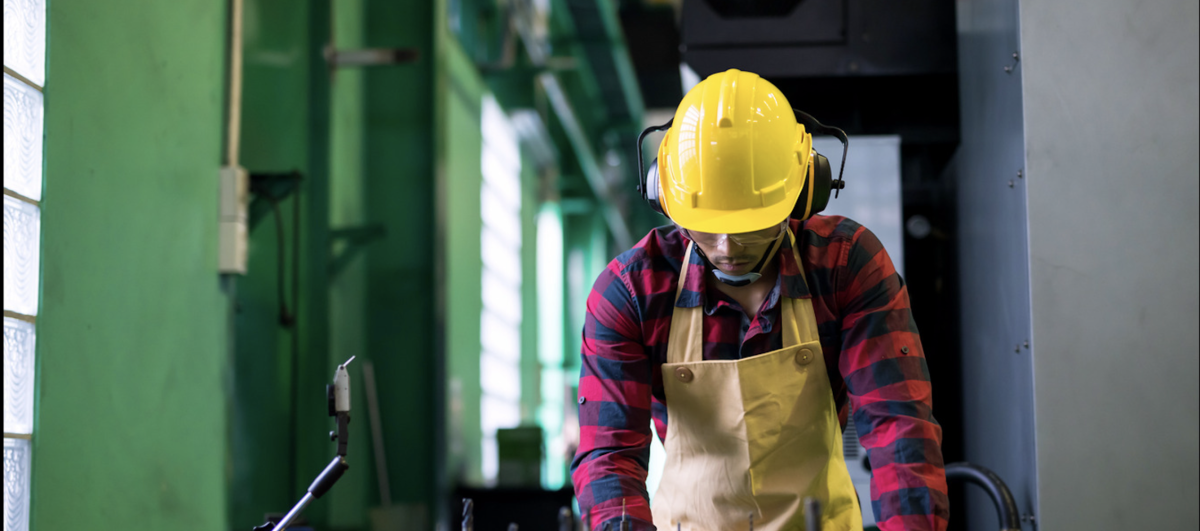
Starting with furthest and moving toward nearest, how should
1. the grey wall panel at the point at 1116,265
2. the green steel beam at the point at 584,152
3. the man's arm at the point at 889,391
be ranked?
the green steel beam at the point at 584,152 < the grey wall panel at the point at 1116,265 < the man's arm at the point at 889,391

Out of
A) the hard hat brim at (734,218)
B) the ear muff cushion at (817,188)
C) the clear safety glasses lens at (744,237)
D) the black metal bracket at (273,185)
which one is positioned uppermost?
the black metal bracket at (273,185)

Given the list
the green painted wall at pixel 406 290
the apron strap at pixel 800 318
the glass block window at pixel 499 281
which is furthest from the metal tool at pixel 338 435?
the glass block window at pixel 499 281

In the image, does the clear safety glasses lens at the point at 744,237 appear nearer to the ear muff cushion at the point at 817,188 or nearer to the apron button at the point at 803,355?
the ear muff cushion at the point at 817,188

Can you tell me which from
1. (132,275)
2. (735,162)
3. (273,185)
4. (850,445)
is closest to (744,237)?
(735,162)

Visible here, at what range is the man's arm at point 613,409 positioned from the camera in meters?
1.63

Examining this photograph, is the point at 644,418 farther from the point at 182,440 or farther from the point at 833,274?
the point at 182,440

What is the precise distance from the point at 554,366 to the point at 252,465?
514 cm

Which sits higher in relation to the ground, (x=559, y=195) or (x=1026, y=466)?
(x=559, y=195)

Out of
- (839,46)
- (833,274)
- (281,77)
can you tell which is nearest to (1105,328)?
(833,274)

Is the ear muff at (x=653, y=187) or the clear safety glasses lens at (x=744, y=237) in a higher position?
the ear muff at (x=653, y=187)

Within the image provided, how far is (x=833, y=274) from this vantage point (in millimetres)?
1714

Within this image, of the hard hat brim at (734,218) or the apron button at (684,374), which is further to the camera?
the apron button at (684,374)

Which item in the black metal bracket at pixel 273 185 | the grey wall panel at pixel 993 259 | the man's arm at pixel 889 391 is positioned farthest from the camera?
the black metal bracket at pixel 273 185

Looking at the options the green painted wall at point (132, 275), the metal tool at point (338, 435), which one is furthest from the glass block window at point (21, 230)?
the metal tool at point (338, 435)
